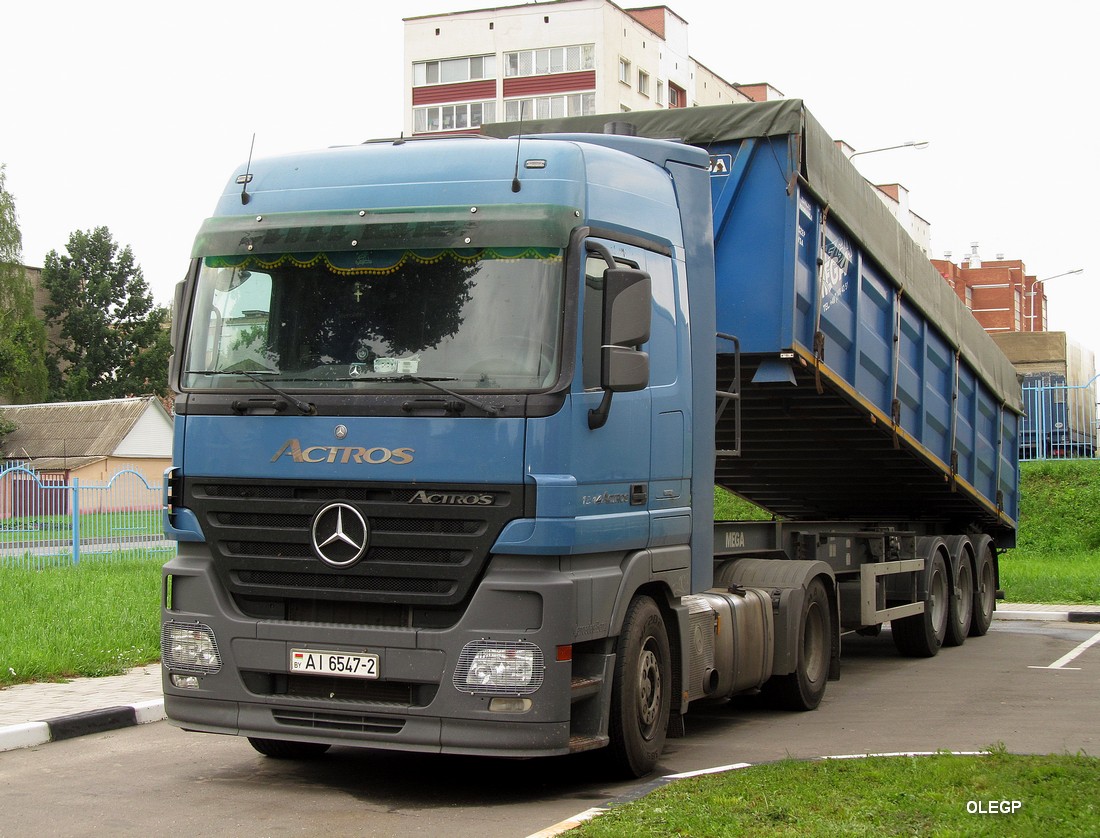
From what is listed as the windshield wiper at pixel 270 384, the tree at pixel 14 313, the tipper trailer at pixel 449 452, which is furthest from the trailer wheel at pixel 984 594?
the tree at pixel 14 313

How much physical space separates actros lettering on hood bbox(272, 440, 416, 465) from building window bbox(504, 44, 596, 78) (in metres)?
54.8

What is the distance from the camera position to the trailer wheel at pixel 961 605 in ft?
45.1

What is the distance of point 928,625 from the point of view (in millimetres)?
12922

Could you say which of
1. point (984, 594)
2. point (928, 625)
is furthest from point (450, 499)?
point (984, 594)

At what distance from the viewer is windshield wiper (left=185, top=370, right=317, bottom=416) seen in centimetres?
673

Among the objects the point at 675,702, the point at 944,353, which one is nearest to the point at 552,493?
the point at 675,702

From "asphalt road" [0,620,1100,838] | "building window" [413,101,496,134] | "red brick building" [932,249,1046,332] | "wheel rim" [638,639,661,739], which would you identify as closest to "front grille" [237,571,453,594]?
"asphalt road" [0,620,1100,838]

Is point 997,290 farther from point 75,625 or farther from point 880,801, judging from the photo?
point 880,801

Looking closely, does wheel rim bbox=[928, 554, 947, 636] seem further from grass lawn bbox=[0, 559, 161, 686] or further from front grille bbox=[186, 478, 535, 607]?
front grille bbox=[186, 478, 535, 607]

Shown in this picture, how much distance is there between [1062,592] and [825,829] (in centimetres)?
1393

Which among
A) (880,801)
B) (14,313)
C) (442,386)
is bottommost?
(880,801)

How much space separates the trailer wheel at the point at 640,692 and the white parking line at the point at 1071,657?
583 cm

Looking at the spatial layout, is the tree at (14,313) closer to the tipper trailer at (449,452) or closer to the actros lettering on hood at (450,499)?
the tipper trailer at (449,452)

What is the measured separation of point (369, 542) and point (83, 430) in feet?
183
